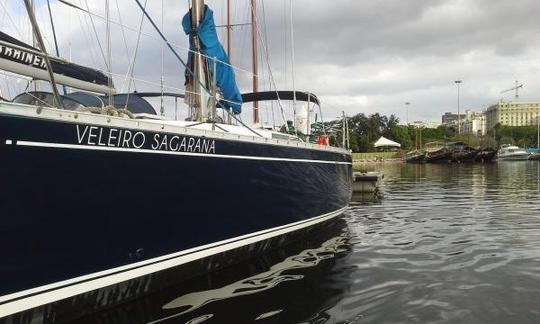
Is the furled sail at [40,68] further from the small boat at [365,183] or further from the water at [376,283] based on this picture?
the small boat at [365,183]

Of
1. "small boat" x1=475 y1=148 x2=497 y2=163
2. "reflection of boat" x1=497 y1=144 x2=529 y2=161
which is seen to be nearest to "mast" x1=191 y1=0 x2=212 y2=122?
"small boat" x1=475 y1=148 x2=497 y2=163

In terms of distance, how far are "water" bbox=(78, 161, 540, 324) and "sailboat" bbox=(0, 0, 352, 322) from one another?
39 centimetres

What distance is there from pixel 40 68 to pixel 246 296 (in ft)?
11.0

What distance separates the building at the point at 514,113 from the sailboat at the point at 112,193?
201247 millimetres

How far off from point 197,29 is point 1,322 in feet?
17.0

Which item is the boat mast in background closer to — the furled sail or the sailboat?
the sailboat

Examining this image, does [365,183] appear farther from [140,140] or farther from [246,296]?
[140,140]

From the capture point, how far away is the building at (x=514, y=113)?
189 meters

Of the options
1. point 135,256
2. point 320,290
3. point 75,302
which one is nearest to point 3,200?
point 75,302

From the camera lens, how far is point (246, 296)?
5.80m

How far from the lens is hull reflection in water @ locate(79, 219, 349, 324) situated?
16.6 ft

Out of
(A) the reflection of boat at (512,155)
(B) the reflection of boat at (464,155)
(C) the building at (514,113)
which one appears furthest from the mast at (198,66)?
(C) the building at (514,113)

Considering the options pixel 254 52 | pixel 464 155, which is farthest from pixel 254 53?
pixel 464 155

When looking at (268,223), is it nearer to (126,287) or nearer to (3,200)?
(126,287)
